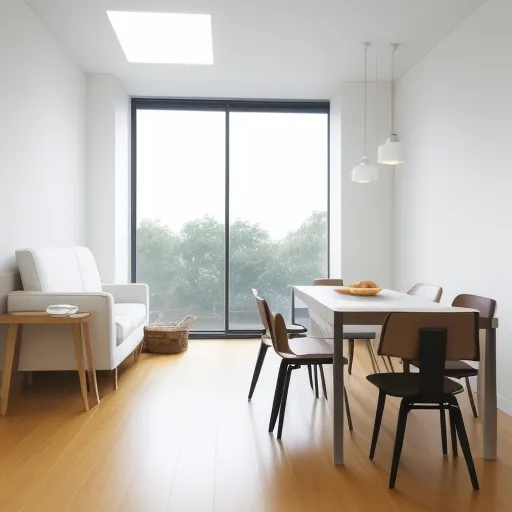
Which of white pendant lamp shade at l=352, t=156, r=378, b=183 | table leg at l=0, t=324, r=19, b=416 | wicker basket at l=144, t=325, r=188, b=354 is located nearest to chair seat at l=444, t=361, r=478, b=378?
white pendant lamp shade at l=352, t=156, r=378, b=183

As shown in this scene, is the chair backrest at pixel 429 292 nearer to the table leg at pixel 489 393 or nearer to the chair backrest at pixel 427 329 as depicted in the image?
the table leg at pixel 489 393

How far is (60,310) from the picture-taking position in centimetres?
303

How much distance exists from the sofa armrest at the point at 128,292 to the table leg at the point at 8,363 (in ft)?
Answer: 5.41

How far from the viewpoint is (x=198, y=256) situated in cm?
570

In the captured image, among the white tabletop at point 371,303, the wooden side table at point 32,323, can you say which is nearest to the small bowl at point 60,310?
the wooden side table at point 32,323

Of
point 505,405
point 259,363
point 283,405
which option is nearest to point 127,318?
point 259,363

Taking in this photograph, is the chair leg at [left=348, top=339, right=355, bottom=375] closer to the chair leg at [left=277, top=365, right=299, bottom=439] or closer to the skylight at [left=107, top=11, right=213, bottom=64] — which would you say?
the chair leg at [left=277, top=365, right=299, bottom=439]

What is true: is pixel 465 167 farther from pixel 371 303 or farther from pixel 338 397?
pixel 338 397

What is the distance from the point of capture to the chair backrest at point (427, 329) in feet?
6.72

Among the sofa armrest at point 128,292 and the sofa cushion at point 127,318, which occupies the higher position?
the sofa armrest at point 128,292

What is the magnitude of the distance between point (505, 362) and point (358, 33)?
2.74 meters

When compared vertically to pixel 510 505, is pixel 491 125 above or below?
above

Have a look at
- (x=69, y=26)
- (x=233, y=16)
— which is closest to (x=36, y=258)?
(x=69, y=26)

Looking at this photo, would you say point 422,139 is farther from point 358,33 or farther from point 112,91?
point 112,91
